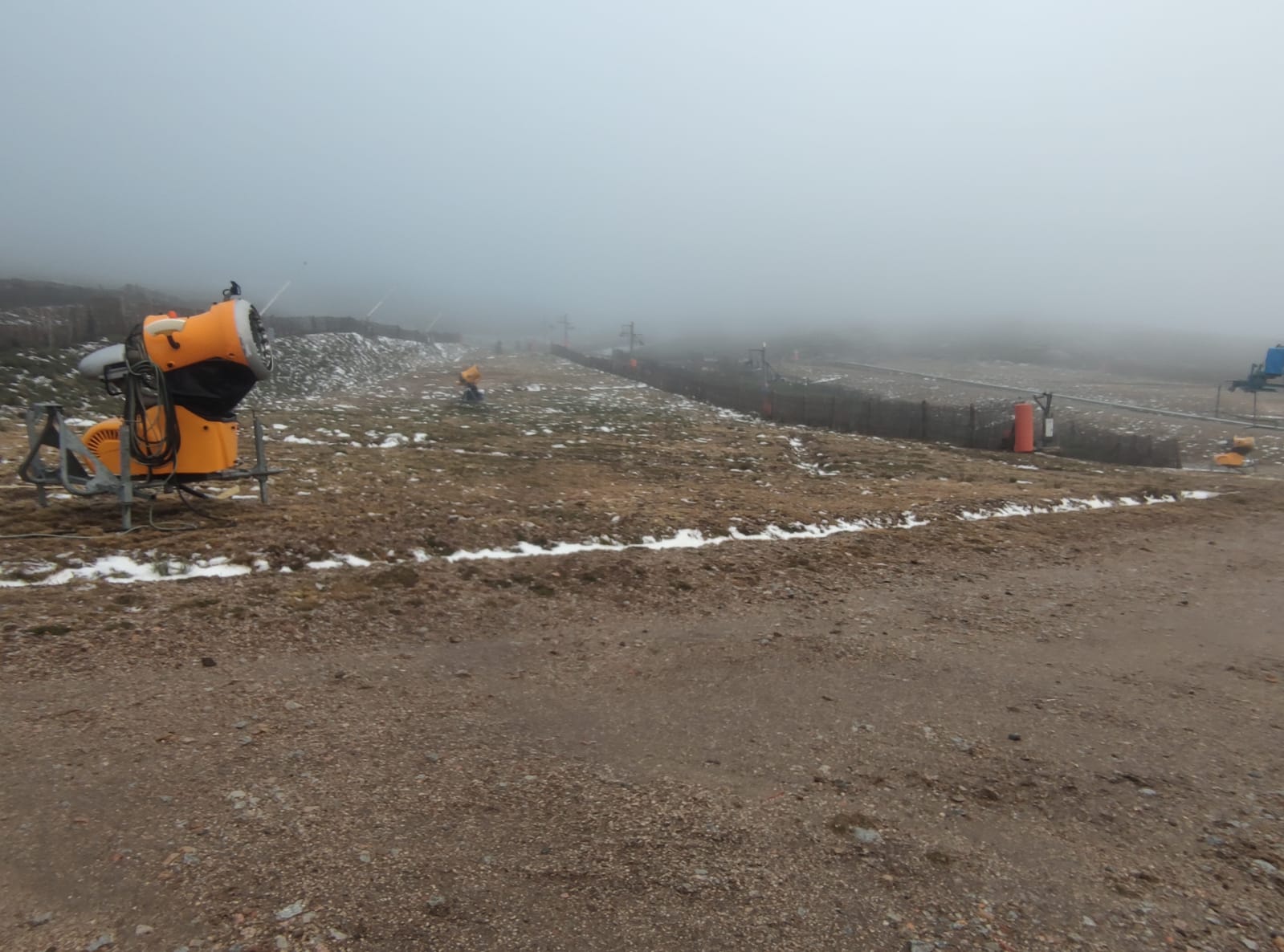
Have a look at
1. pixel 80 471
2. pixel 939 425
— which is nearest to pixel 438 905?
pixel 80 471

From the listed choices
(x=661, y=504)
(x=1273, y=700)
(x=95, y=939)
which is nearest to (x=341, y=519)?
(x=661, y=504)

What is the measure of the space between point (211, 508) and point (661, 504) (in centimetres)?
601

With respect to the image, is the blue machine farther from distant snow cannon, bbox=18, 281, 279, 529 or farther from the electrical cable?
the electrical cable

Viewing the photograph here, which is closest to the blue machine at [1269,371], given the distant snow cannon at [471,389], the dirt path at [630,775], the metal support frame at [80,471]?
the dirt path at [630,775]

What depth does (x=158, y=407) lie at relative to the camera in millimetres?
8297

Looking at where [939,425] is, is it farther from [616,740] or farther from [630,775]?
[630,775]

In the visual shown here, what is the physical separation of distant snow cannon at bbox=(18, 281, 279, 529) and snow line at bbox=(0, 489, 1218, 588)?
1155 mm

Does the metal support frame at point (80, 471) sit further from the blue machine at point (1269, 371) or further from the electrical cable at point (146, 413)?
the blue machine at point (1269, 371)

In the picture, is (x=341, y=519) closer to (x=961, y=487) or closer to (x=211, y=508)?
(x=211, y=508)

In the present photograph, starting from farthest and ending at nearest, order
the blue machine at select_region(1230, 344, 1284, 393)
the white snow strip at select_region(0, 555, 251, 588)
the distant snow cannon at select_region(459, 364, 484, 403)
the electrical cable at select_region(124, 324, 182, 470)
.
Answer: the blue machine at select_region(1230, 344, 1284, 393), the distant snow cannon at select_region(459, 364, 484, 403), the electrical cable at select_region(124, 324, 182, 470), the white snow strip at select_region(0, 555, 251, 588)

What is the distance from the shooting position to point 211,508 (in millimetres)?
9078

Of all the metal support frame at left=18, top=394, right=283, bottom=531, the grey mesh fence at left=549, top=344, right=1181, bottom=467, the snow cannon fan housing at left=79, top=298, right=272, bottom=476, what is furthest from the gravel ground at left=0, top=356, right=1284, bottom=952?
the grey mesh fence at left=549, top=344, right=1181, bottom=467

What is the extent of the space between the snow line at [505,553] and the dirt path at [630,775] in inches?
15.3

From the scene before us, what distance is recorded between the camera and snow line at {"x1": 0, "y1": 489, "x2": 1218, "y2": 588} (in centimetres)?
677
